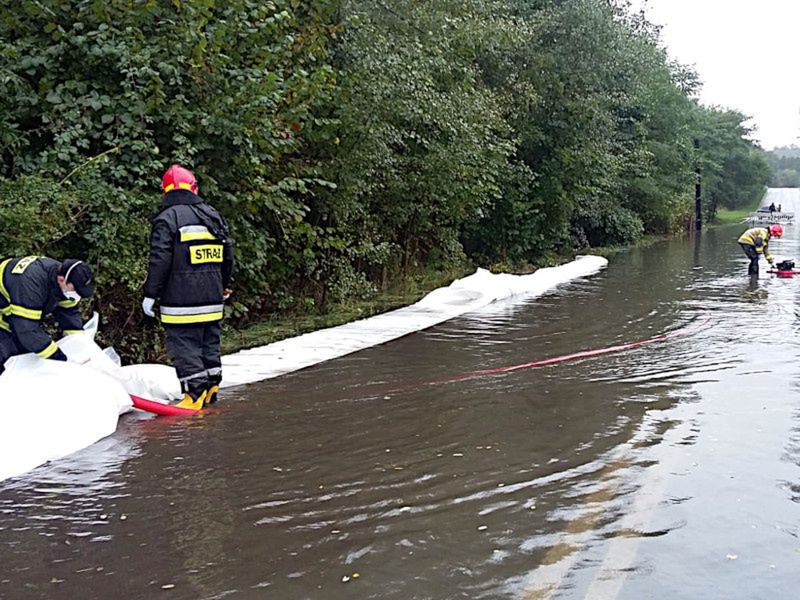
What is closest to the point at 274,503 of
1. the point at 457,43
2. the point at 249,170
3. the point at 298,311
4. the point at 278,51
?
the point at 249,170

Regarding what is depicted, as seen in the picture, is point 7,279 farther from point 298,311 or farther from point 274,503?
point 298,311

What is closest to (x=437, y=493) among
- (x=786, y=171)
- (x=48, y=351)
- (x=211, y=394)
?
(x=211, y=394)

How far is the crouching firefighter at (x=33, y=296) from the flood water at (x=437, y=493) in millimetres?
901

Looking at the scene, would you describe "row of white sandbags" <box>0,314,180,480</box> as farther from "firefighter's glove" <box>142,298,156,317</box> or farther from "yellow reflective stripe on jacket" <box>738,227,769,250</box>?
"yellow reflective stripe on jacket" <box>738,227,769,250</box>

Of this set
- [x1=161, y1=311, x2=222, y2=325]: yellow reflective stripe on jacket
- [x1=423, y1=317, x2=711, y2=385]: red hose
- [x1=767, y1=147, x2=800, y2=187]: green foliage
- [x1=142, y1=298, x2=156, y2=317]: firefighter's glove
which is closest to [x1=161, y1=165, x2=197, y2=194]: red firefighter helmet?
[x1=142, y1=298, x2=156, y2=317]: firefighter's glove

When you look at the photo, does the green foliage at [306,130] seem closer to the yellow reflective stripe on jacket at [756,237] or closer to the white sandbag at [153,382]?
the white sandbag at [153,382]

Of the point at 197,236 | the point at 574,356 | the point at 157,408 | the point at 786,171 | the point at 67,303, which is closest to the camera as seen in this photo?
the point at 67,303

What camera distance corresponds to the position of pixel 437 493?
4848mm

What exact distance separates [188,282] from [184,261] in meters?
0.16

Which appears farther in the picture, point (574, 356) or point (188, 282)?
point (574, 356)

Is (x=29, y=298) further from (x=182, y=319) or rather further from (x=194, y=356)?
(x=194, y=356)

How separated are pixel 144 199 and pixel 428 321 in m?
4.56

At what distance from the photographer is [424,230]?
62.8 feet

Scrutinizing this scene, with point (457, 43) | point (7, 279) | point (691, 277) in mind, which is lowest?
point (691, 277)
